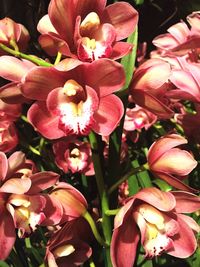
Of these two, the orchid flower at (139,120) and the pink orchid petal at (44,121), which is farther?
the orchid flower at (139,120)

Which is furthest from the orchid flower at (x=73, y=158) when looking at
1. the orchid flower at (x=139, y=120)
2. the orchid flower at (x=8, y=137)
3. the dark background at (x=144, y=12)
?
the dark background at (x=144, y=12)

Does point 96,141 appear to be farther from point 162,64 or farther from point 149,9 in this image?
point 149,9

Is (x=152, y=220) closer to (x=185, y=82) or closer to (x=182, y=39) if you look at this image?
(x=185, y=82)

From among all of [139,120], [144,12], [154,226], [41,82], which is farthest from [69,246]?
[144,12]

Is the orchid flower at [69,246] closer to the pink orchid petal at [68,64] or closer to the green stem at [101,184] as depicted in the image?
the green stem at [101,184]

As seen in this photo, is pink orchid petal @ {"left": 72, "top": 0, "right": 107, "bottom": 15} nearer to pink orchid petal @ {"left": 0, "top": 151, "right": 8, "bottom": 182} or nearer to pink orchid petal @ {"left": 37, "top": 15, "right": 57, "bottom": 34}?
pink orchid petal @ {"left": 37, "top": 15, "right": 57, "bottom": 34}
